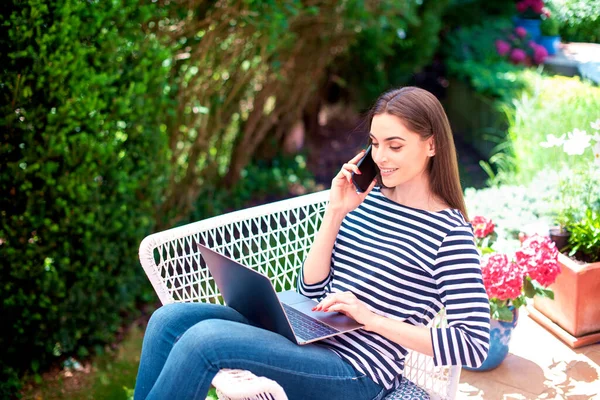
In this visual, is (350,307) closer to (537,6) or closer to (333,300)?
(333,300)

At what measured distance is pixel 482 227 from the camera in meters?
2.89

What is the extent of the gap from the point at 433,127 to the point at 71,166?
5.74 ft

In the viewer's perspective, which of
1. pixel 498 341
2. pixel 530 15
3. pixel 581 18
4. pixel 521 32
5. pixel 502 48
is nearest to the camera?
pixel 498 341

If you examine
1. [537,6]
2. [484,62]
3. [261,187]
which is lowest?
[261,187]

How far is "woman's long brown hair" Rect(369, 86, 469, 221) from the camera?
1.96 m

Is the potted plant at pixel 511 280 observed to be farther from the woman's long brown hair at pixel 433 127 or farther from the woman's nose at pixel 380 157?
the woman's nose at pixel 380 157

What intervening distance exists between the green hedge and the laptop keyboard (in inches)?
55.8

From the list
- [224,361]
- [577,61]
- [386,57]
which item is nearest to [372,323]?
[224,361]

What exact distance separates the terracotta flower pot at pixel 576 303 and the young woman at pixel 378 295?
3.46 ft

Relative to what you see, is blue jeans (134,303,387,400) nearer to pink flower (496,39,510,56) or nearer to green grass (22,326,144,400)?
green grass (22,326,144,400)

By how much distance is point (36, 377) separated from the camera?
314 cm

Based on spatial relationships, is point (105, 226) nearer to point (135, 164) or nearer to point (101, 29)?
point (135, 164)

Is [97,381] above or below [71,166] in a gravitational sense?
below

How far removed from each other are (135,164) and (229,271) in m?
1.73
